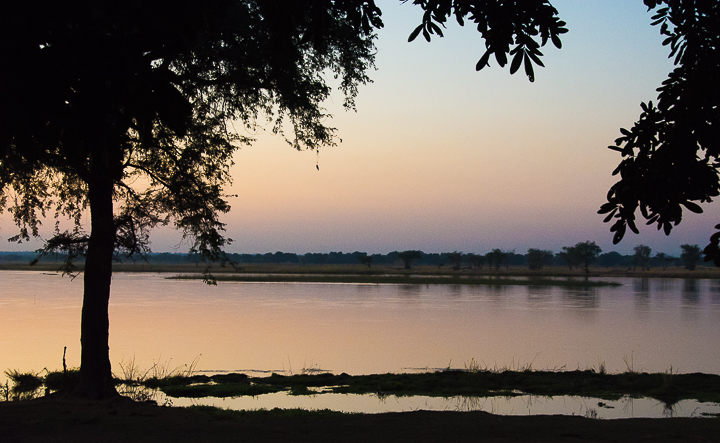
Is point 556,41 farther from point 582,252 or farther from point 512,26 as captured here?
point 582,252

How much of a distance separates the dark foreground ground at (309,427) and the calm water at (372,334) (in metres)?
7.93

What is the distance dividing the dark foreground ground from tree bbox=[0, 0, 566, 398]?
2.87 meters

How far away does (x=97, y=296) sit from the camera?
1288 centimetres

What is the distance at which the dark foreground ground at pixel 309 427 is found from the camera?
29.0ft

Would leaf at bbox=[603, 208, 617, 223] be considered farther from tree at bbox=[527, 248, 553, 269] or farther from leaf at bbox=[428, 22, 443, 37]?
tree at bbox=[527, 248, 553, 269]

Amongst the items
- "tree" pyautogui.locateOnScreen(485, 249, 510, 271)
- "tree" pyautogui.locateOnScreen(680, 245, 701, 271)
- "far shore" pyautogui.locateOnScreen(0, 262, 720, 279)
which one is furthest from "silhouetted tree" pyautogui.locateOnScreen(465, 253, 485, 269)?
"tree" pyautogui.locateOnScreen(680, 245, 701, 271)

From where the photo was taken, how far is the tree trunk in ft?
41.5

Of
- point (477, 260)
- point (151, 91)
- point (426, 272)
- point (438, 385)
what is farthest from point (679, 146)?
point (477, 260)

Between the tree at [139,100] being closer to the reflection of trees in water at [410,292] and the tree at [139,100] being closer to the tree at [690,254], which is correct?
the reflection of trees in water at [410,292]

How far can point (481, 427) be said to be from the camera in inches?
381

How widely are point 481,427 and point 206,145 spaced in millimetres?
8708

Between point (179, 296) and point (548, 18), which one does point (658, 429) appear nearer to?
point (548, 18)

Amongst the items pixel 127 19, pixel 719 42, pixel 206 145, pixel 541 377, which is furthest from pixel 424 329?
pixel 127 19

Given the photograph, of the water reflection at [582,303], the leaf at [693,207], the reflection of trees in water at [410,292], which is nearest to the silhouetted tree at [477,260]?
the reflection of trees in water at [410,292]
